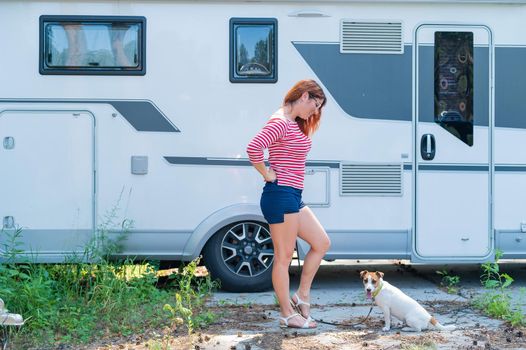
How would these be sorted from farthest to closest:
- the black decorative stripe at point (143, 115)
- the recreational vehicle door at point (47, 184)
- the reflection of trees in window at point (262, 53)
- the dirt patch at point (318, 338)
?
the reflection of trees in window at point (262, 53), the black decorative stripe at point (143, 115), the recreational vehicle door at point (47, 184), the dirt patch at point (318, 338)

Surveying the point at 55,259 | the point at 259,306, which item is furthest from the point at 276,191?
the point at 55,259

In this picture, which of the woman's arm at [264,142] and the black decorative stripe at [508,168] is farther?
the black decorative stripe at [508,168]

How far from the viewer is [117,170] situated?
7352 millimetres

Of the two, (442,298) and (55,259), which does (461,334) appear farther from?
(55,259)

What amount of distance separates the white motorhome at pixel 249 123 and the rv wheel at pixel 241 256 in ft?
0.04

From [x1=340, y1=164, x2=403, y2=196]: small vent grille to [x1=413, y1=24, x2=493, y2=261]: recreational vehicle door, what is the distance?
0.62ft

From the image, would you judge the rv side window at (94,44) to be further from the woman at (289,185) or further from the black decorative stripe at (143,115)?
the woman at (289,185)

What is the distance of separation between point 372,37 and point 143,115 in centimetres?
222

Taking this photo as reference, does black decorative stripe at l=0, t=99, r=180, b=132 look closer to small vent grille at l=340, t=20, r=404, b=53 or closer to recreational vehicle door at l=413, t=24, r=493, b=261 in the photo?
small vent grille at l=340, t=20, r=404, b=53

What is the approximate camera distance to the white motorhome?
23.9ft

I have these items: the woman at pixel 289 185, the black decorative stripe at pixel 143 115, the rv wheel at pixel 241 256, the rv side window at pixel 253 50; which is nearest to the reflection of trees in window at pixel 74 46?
the black decorative stripe at pixel 143 115

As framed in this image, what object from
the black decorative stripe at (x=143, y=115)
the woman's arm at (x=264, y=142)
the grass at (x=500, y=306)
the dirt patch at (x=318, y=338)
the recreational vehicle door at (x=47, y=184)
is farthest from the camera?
the black decorative stripe at (x=143, y=115)

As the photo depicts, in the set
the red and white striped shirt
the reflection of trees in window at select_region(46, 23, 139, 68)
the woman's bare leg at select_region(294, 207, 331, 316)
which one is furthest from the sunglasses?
the reflection of trees in window at select_region(46, 23, 139, 68)

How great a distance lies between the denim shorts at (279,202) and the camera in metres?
5.83
